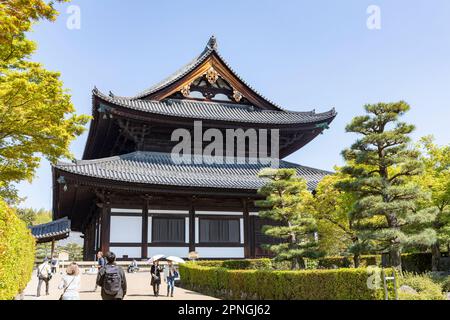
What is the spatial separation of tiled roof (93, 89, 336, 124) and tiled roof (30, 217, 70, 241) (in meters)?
8.61

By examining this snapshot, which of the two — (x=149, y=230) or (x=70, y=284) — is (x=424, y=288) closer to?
(x=70, y=284)

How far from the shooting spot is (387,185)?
48.7 feet

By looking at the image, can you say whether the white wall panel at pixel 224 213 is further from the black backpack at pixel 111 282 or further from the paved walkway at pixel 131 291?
the black backpack at pixel 111 282

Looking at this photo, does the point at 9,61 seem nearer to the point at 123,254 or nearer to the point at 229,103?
the point at 123,254

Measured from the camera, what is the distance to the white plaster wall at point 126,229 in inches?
969

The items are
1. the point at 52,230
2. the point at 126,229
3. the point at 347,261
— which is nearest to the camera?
the point at 347,261

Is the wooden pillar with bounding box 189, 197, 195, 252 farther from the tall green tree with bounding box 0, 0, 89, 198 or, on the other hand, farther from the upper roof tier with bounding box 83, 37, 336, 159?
the tall green tree with bounding box 0, 0, 89, 198

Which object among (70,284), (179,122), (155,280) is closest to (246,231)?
(179,122)

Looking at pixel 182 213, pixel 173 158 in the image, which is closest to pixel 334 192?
pixel 182 213

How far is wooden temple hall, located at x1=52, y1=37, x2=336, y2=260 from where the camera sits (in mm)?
24547

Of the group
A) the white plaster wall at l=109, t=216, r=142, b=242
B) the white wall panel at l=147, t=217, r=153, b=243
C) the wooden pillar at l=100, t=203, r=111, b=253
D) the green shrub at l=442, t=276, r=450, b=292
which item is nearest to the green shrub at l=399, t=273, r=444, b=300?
the green shrub at l=442, t=276, r=450, b=292

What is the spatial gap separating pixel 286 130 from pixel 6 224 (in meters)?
22.3

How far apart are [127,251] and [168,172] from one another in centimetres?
507

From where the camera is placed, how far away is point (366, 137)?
15234mm
